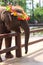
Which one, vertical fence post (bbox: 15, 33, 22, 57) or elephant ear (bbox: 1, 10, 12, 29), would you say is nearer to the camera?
elephant ear (bbox: 1, 10, 12, 29)

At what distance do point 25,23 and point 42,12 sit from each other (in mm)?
24980

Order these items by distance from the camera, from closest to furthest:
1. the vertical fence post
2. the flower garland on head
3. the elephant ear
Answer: the flower garland on head < the elephant ear < the vertical fence post

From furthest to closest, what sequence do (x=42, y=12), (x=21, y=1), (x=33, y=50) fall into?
1. (x=42, y=12)
2. (x=21, y=1)
3. (x=33, y=50)

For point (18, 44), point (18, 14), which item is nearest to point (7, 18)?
point (18, 14)

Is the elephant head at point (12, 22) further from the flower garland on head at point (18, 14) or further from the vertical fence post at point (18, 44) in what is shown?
the vertical fence post at point (18, 44)

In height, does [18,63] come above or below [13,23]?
below

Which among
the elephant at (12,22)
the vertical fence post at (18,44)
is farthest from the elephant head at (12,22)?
the vertical fence post at (18,44)

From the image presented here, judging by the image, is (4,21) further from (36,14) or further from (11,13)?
(36,14)

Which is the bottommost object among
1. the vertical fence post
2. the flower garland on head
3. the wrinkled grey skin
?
the vertical fence post

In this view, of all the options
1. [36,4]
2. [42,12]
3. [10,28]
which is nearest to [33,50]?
[10,28]

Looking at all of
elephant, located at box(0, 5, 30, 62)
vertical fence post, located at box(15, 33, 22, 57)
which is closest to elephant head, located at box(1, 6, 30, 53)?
elephant, located at box(0, 5, 30, 62)

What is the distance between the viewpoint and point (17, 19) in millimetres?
6121

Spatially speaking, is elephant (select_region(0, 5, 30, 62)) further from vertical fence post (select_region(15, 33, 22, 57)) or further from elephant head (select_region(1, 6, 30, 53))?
vertical fence post (select_region(15, 33, 22, 57))

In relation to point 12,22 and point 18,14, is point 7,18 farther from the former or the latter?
point 18,14
